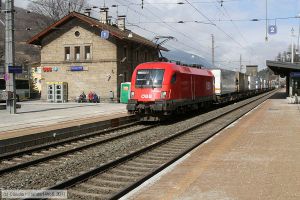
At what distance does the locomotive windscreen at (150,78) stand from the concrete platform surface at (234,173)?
246 inches

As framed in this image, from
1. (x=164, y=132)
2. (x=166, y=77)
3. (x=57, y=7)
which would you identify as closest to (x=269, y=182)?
(x=164, y=132)

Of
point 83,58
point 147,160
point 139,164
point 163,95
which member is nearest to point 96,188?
point 139,164

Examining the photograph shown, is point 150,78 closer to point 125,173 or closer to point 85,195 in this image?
point 125,173

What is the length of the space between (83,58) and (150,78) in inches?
905

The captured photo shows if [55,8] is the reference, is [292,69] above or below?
below

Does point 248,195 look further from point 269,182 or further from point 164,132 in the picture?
point 164,132

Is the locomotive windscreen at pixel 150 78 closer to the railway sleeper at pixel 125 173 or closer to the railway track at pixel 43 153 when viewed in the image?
the railway track at pixel 43 153

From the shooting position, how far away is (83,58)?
41438 mm

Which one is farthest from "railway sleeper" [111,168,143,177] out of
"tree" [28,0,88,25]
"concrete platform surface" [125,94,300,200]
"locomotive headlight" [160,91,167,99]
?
"tree" [28,0,88,25]

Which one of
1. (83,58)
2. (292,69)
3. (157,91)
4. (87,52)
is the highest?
(87,52)

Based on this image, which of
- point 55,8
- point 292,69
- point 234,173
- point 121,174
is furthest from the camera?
point 55,8

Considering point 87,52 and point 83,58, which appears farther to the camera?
point 87,52

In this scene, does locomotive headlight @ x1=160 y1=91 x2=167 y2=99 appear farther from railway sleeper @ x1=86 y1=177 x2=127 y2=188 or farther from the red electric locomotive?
railway sleeper @ x1=86 y1=177 x2=127 y2=188

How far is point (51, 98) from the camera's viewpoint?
42.2 meters
